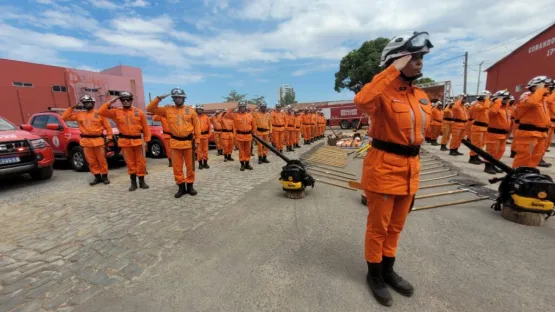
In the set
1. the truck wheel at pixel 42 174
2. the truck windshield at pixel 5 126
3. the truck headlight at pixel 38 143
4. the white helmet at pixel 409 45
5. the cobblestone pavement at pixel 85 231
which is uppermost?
the white helmet at pixel 409 45

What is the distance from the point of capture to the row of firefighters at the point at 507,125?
495 centimetres

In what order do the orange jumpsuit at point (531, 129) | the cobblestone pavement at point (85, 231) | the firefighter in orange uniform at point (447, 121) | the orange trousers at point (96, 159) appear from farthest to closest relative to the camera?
1. the firefighter in orange uniform at point (447, 121)
2. the orange trousers at point (96, 159)
3. the orange jumpsuit at point (531, 129)
4. the cobblestone pavement at point (85, 231)

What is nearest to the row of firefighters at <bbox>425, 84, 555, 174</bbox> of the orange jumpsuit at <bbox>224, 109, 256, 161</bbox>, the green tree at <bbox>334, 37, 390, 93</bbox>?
the orange jumpsuit at <bbox>224, 109, 256, 161</bbox>

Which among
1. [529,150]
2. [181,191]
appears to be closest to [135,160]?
[181,191]

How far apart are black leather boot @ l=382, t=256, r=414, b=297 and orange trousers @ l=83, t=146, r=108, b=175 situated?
663 cm

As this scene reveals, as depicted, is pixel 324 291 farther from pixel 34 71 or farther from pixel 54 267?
pixel 34 71

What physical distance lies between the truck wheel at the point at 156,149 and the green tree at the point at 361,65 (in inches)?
1124

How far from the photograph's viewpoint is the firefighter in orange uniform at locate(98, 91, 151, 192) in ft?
18.4

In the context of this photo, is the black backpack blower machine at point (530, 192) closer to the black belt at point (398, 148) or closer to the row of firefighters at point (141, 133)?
the black belt at point (398, 148)

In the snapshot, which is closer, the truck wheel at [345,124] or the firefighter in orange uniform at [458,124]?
the firefighter in orange uniform at [458,124]

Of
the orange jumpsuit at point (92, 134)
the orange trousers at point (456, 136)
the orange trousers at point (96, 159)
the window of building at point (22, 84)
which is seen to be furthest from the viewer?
the window of building at point (22, 84)

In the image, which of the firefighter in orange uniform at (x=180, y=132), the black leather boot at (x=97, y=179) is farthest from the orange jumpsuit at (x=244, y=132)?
the black leather boot at (x=97, y=179)

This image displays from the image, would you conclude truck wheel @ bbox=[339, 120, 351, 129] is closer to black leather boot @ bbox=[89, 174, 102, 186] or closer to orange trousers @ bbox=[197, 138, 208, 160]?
orange trousers @ bbox=[197, 138, 208, 160]

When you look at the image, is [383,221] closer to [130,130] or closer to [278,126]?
[130,130]
